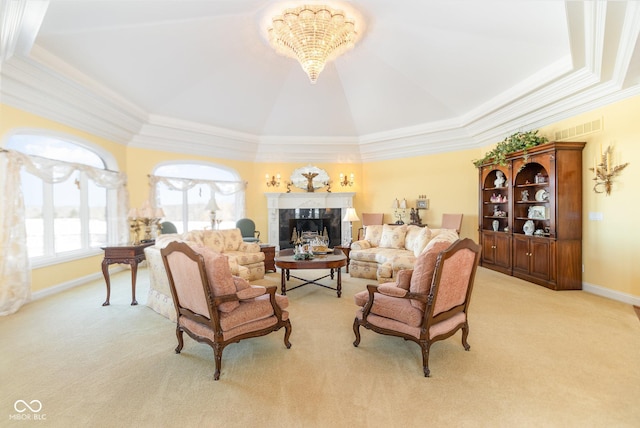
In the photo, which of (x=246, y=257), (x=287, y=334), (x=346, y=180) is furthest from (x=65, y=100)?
(x=346, y=180)

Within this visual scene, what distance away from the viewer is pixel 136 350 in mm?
3000

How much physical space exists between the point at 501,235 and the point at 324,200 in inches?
185

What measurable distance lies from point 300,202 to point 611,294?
6911 millimetres

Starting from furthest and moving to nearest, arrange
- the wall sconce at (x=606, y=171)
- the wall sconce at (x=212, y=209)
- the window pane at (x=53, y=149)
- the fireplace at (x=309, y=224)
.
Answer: the fireplace at (x=309, y=224) → the wall sconce at (x=212, y=209) → the window pane at (x=53, y=149) → the wall sconce at (x=606, y=171)

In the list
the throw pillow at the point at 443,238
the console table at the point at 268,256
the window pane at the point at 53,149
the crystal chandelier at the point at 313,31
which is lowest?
the console table at the point at 268,256

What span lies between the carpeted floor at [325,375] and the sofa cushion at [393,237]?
2.38 m

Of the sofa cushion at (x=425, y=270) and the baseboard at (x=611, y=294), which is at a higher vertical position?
the sofa cushion at (x=425, y=270)

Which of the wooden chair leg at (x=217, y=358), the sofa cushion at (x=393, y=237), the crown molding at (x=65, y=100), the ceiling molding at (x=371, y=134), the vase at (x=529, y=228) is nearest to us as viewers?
the wooden chair leg at (x=217, y=358)

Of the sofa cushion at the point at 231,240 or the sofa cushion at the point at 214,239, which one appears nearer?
the sofa cushion at the point at 214,239

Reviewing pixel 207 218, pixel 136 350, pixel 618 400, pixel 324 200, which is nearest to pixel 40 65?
pixel 136 350

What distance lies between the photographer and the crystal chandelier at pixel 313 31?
395 cm

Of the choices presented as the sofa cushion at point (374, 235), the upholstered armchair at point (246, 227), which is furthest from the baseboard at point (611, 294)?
the upholstered armchair at point (246, 227)

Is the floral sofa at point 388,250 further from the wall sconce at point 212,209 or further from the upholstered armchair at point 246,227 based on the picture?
the wall sconce at point 212,209

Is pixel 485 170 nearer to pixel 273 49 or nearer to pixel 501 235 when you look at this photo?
pixel 501 235
